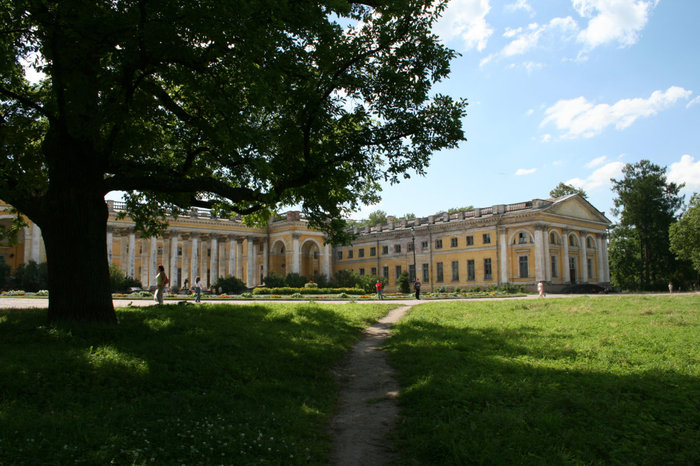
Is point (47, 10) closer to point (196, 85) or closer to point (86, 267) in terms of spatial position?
point (196, 85)

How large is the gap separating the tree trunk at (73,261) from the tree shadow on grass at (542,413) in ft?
22.0

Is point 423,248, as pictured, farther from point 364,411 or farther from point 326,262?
point 364,411

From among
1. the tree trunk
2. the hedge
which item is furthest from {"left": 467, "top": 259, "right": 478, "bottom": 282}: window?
the tree trunk

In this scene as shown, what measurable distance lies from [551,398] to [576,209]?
53.0m

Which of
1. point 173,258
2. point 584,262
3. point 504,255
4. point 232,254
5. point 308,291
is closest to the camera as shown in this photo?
point 308,291

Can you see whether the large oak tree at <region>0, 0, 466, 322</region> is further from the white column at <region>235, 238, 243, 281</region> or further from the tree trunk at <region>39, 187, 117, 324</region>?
the white column at <region>235, 238, 243, 281</region>

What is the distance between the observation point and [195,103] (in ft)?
37.6

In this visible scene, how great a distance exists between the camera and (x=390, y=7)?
34.4 ft

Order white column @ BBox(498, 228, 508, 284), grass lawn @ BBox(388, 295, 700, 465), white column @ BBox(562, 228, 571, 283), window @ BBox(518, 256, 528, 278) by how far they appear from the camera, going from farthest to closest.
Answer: white column @ BBox(562, 228, 571, 283), white column @ BBox(498, 228, 508, 284), window @ BBox(518, 256, 528, 278), grass lawn @ BBox(388, 295, 700, 465)

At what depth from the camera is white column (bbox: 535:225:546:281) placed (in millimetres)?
48656

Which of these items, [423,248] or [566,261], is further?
[423,248]

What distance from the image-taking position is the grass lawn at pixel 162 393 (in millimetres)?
4824

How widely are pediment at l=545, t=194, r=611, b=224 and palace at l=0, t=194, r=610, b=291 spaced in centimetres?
12

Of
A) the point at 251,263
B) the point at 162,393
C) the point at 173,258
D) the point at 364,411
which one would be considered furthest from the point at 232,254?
A: the point at 364,411
